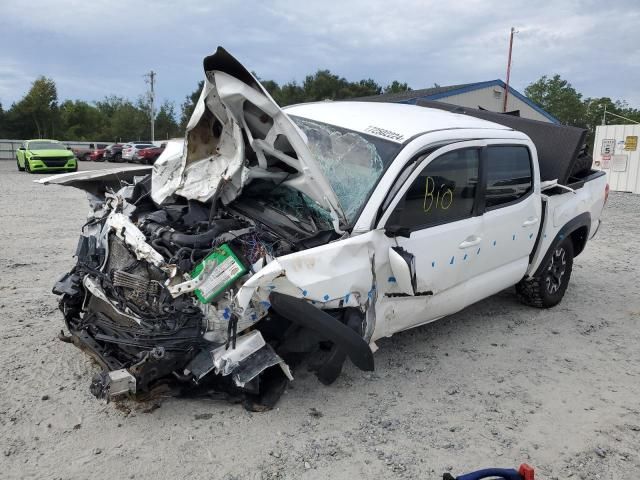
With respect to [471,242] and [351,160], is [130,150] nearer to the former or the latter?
[351,160]

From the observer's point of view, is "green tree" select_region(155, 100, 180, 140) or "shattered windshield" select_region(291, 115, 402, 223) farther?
"green tree" select_region(155, 100, 180, 140)

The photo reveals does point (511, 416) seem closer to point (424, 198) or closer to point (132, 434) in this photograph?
point (424, 198)

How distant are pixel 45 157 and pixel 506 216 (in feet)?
72.1

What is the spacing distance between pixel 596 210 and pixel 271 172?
4.14m

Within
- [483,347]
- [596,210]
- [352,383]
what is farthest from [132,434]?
[596,210]

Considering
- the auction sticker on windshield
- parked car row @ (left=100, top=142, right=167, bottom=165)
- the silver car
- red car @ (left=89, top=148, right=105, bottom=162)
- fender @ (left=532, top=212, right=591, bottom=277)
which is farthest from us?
red car @ (left=89, top=148, right=105, bottom=162)

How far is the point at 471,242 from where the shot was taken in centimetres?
397

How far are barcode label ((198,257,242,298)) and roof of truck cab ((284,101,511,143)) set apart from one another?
154 centimetres

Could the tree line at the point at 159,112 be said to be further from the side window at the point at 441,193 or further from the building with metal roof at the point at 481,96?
the side window at the point at 441,193

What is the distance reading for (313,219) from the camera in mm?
3521

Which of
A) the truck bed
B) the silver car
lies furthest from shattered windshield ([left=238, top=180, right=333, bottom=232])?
the silver car

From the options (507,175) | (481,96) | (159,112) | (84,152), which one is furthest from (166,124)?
(507,175)

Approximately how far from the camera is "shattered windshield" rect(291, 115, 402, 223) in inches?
138

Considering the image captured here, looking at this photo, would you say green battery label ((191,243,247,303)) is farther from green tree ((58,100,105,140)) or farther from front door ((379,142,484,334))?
green tree ((58,100,105,140))
